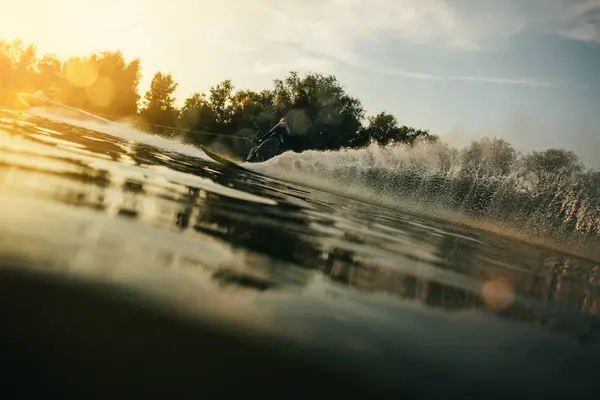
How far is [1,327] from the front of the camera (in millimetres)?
1604

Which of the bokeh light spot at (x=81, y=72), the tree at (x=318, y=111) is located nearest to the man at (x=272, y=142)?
the tree at (x=318, y=111)

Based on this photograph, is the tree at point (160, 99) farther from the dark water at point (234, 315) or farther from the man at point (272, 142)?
the dark water at point (234, 315)

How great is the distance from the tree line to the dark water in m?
58.1

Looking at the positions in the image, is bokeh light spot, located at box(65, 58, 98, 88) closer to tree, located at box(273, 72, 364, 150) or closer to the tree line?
the tree line

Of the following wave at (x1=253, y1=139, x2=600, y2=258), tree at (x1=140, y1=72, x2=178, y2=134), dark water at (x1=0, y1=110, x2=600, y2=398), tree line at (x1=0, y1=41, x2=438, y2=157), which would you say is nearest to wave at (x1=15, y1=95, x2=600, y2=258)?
wave at (x1=253, y1=139, x2=600, y2=258)

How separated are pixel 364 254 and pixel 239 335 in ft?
12.0

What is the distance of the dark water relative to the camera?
5.38ft

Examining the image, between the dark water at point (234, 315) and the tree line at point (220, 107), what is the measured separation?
58126 millimetres

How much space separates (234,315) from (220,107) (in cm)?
8904

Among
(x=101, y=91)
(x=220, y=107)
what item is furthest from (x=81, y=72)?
(x=220, y=107)

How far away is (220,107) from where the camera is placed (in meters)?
86.6

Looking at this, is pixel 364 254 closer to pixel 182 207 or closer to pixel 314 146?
pixel 182 207

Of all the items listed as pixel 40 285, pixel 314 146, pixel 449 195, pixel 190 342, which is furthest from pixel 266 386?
pixel 314 146

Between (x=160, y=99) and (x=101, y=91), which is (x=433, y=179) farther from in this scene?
(x=101, y=91)
